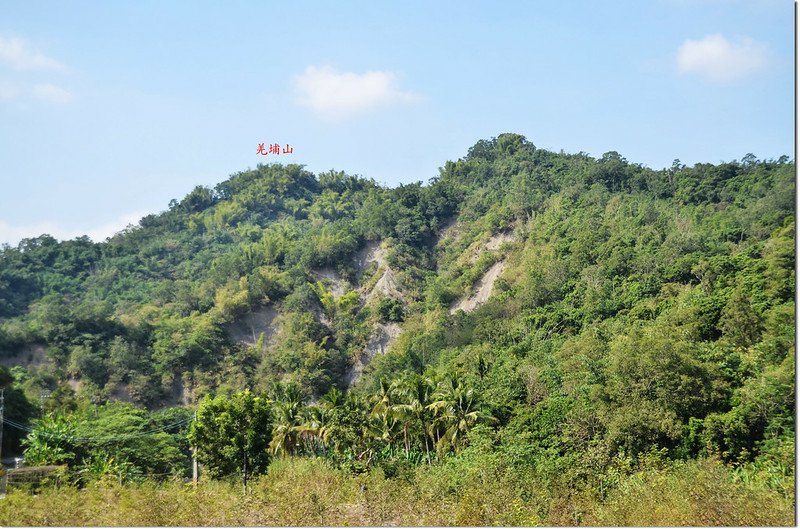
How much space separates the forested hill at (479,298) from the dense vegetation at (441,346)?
146 mm

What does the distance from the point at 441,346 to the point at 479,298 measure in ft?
26.2

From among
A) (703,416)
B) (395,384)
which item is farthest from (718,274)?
(395,384)

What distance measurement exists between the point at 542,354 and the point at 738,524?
2461 centimetres

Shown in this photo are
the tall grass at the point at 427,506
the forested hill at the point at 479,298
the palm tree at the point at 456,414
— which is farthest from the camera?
the palm tree at the point at 456,414

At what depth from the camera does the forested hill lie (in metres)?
24.5

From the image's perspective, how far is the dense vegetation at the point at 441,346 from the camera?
1596cm

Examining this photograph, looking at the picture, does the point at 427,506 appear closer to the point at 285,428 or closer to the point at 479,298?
the point at 285,428

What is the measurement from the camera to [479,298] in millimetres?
51844

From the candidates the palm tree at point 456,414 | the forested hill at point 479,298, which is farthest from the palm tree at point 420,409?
the forested hill at point 479,298

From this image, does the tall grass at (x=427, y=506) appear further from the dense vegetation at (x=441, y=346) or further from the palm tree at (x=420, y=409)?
the palm tree at (x=420, y=409)

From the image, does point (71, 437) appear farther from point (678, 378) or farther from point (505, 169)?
point (505, 169)

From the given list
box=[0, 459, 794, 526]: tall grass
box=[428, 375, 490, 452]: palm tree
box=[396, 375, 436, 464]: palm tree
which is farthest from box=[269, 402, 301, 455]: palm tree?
box=[0, 459, 794, 526]: tall grass

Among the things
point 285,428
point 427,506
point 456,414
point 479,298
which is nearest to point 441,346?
point 479,298

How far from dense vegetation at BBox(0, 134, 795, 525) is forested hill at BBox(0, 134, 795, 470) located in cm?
15
